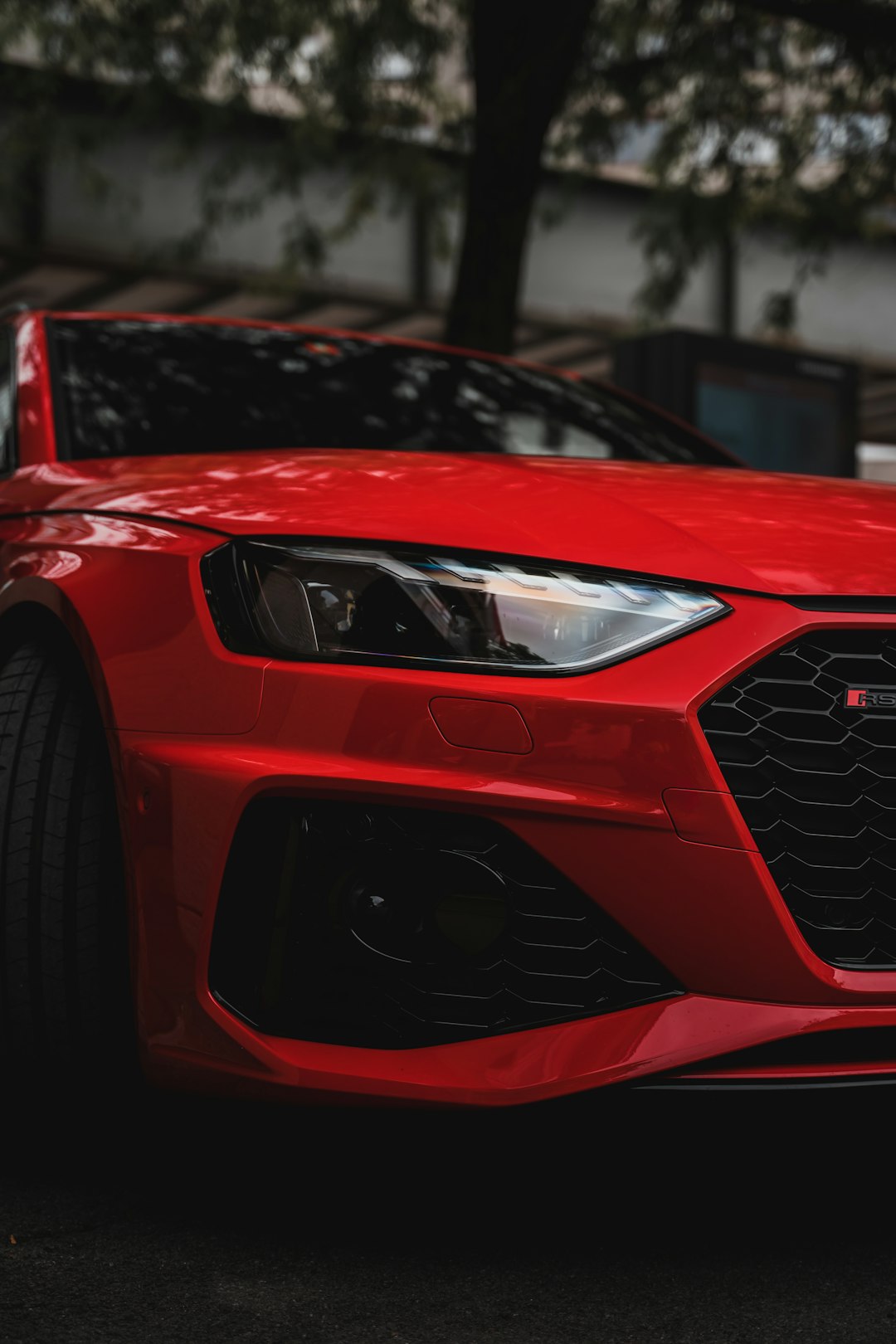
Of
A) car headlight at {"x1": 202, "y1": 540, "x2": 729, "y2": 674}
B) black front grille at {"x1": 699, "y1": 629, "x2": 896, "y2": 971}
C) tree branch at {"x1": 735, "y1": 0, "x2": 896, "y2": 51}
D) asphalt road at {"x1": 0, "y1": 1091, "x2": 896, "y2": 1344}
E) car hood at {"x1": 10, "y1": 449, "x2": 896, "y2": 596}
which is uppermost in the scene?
tree branch at {"x1": 735, "y1": 0, "x2": 896, "y2": 51}

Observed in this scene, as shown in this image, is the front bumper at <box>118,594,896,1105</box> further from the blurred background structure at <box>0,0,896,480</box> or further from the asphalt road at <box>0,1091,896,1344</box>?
the blurred background structure at <box>0,0,896,480</box>

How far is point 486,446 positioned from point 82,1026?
1746 millimetres

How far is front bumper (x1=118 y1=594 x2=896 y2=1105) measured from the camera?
193cm

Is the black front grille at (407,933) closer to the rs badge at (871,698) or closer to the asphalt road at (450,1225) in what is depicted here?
the asphalt road at (450,1225)

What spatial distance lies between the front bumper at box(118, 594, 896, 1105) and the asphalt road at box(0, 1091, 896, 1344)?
6 centimetres

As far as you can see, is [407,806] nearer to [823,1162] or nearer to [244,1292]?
[244,1292]

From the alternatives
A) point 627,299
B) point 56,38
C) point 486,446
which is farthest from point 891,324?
point 486,446

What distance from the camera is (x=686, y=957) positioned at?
6.36ft

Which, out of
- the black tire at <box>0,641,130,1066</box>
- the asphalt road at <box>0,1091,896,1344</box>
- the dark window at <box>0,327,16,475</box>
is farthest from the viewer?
the dark window at <box>0,327,16,475</box>

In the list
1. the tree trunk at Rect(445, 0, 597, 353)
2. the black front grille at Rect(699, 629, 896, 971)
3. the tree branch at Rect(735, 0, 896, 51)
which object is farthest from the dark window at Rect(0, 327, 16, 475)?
the tree branch at Rect(735, 0, 896, 51)

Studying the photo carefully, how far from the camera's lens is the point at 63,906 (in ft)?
7.46

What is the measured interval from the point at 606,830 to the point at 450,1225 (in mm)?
642

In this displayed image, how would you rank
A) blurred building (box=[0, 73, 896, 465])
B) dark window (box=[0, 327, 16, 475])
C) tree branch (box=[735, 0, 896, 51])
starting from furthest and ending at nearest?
blurred building (box=[0, 73, 896, 465]), tree branch (box=[735, 0, 896, 51]), dark window (box=[0, 327, 16, 475])

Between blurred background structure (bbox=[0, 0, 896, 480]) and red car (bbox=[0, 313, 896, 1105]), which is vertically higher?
blurred background structure (bbox=[0, 0, 896, 480])
